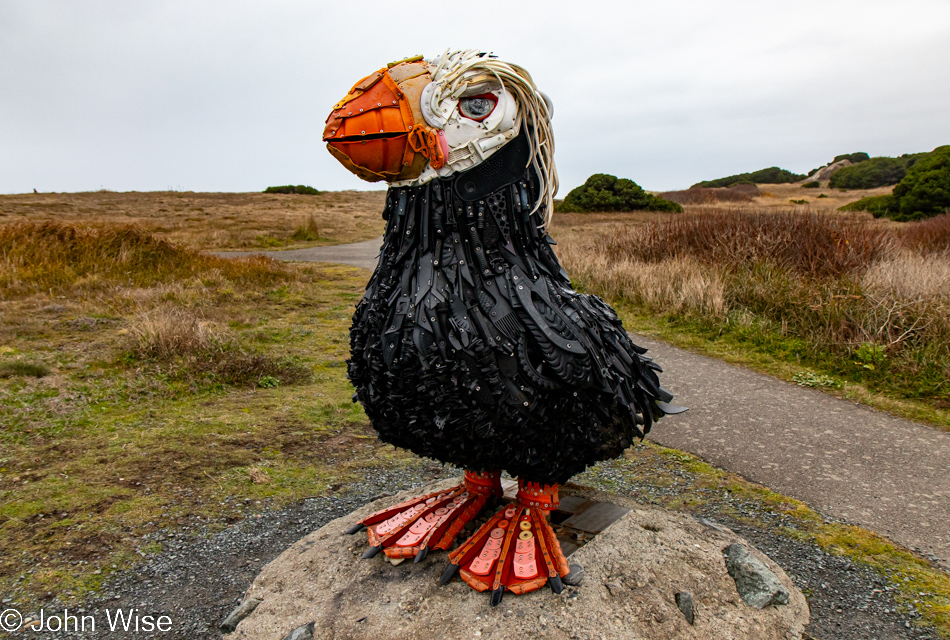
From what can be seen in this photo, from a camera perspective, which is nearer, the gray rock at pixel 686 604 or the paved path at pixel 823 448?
the gray rock at pixel 686 604

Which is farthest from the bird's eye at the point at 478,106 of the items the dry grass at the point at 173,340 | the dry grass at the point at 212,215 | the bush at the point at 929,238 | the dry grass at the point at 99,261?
the dry grass at the point at 212,215

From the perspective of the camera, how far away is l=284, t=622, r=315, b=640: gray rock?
2312 millimetres

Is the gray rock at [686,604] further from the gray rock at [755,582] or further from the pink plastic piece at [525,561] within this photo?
the pink plastic piece at [525,561]

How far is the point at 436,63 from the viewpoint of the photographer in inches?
90.4

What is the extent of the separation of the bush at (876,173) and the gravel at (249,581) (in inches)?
1205

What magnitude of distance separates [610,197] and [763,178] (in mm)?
22882

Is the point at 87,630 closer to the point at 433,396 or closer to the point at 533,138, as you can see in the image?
the point at 433,396

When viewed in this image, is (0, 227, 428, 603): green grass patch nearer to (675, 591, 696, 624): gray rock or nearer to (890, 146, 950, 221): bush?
(675, 591, 696, 624): gray rock

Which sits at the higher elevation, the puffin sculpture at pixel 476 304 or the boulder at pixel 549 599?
the puffin sculpture at pixel 476 304

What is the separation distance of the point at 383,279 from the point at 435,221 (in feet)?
1.06

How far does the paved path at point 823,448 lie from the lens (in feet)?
11.5

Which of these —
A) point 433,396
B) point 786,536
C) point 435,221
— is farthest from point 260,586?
point 786,536

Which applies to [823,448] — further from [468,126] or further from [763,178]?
[763,178]

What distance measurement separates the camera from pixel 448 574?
2.50 meters
